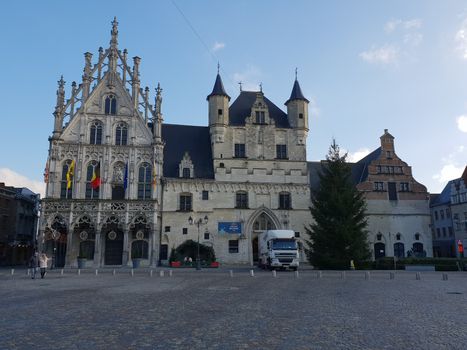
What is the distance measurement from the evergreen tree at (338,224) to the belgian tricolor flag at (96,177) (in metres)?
21.7

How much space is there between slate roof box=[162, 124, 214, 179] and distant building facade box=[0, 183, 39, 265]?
21.7 m

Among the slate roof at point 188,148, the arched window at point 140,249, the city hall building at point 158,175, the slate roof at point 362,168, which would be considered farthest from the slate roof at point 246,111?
the arched window at point 140,249

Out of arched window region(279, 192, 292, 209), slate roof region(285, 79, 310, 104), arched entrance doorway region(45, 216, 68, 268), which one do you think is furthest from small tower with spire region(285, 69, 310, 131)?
arched entrance doorway region(45, 216, 68, 268)

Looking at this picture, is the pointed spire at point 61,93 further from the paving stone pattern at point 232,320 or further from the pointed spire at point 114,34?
the paving stone pattern at point 232,320

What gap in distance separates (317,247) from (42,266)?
2161cm

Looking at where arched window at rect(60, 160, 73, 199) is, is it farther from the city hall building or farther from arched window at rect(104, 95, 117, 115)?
arched window at rect(104, 95, 117, 115)

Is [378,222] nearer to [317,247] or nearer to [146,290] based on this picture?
[317,247]

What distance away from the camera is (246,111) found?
160ft

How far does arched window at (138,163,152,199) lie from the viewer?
137 ft

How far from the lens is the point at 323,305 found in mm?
13109

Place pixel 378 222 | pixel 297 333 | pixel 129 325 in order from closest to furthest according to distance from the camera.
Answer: pixel 297 333 < pixel 129 325 < pixel 378 222

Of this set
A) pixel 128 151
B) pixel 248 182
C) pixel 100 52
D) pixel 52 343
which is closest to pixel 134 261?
pixel 128 151

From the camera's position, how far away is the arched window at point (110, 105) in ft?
142

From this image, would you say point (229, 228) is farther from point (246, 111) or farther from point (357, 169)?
point (357, 169)
